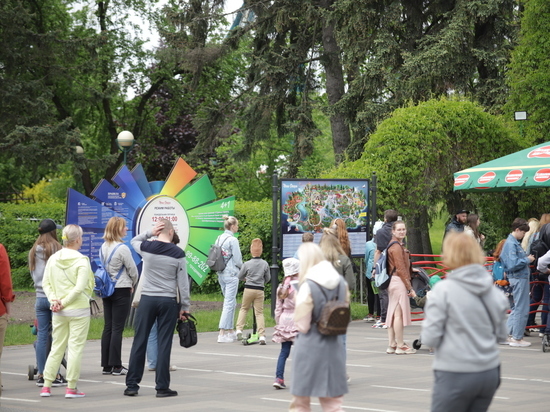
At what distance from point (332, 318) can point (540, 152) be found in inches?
408

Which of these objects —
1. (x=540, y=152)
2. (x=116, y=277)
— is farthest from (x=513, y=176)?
(x=116, y=277)

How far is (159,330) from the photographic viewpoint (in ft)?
31.1

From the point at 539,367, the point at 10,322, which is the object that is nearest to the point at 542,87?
the point at 539,367

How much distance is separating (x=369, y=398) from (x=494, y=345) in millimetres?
3991

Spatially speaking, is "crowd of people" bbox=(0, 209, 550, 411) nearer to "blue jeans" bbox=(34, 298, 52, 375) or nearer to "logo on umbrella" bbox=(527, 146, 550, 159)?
"blue jeans" bbox=(34, 298, 52, 375)

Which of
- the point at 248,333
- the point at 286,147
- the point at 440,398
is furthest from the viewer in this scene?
the point at 286,147

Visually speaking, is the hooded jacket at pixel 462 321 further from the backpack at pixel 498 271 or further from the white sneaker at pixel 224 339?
the white sneaker at pixel 224 339

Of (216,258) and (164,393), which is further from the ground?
(216,258)

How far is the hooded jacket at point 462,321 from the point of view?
543 centimetres

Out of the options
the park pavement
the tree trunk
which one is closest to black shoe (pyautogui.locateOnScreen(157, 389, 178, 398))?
the park pavement

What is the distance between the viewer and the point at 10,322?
58.6 ft

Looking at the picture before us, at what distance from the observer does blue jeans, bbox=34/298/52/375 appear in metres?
10.2

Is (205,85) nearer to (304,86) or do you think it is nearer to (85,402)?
(304,86)

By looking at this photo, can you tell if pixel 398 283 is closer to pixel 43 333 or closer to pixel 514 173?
pixel 514 173
